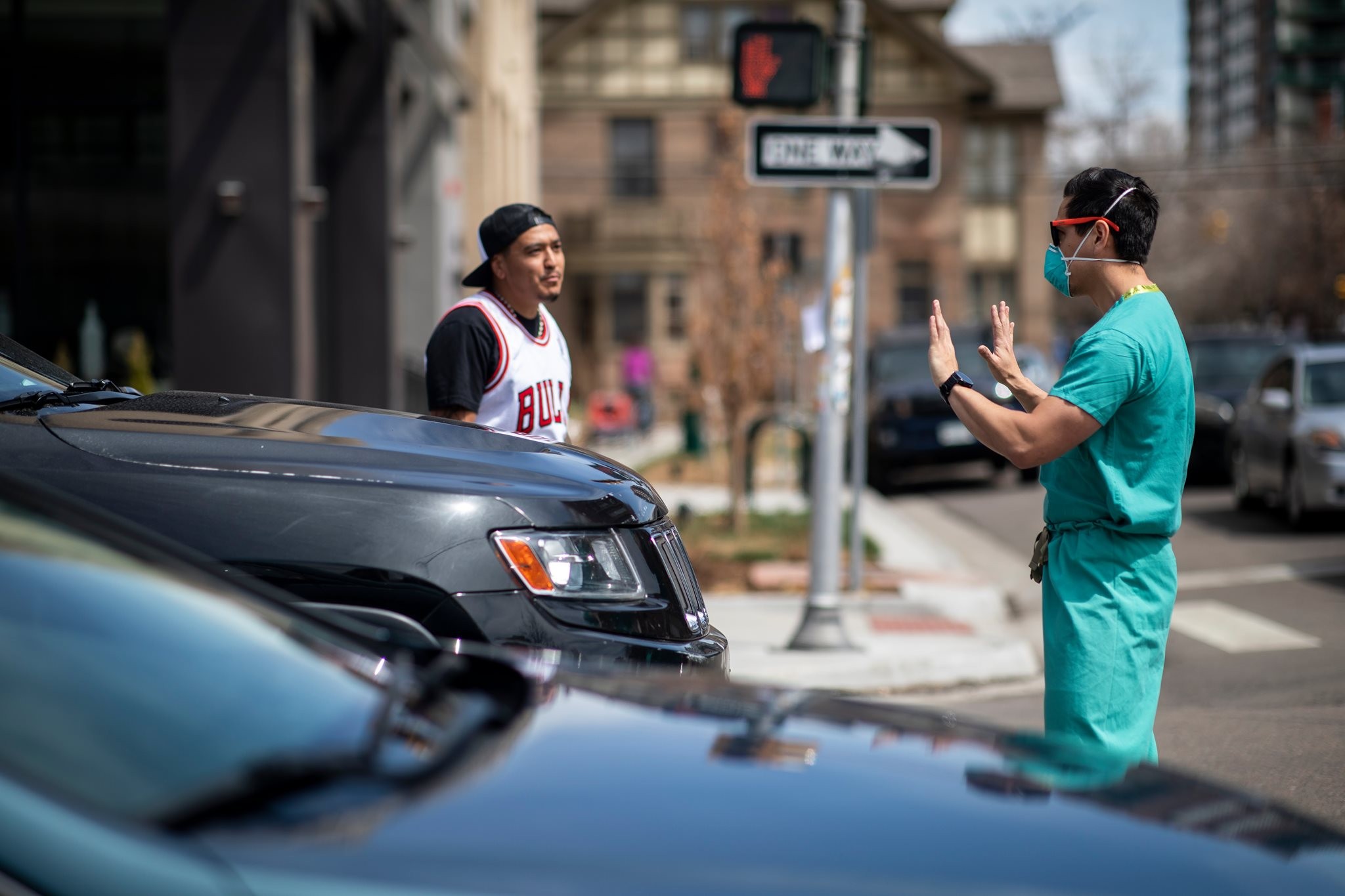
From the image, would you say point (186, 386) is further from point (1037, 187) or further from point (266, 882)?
point (1037, 187)

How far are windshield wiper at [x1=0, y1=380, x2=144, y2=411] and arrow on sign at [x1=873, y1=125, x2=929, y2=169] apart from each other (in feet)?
15.8

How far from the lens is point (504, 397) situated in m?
5.05

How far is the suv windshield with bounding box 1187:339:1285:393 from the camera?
64.3ft

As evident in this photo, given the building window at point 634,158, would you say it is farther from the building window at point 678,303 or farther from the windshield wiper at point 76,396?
the windshield wiper at point 76,396

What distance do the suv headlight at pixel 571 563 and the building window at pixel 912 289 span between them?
130 ft

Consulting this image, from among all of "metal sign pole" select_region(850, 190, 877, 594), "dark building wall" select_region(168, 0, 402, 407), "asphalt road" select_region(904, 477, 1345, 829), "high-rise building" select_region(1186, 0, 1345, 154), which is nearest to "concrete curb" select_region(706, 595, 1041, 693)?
"asphalt road" select_region(904, 477, 1345, 829)

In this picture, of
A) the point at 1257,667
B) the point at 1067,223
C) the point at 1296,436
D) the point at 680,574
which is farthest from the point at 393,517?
the point at 1296,436

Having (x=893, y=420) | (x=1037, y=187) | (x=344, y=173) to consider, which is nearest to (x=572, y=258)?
(x=1037, y=187)

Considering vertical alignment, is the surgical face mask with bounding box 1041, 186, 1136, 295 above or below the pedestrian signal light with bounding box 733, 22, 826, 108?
below

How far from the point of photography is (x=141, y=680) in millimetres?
2051

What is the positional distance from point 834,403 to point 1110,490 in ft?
15.5

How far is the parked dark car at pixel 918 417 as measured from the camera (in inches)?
753

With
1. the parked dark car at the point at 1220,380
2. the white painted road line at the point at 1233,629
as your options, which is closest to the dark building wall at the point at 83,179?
the white painted road line at the point at 1233,629

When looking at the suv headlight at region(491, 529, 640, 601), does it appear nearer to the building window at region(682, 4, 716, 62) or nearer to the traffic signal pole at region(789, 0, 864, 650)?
the traffic signal pole at region(789, 0, 864, 650)
